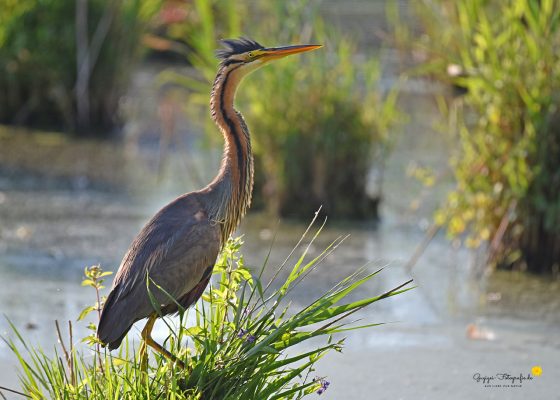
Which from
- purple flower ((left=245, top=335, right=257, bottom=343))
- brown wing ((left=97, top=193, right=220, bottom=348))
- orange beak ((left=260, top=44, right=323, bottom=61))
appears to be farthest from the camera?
orange beak ((left=260, top=44, right=323, bottom=61))

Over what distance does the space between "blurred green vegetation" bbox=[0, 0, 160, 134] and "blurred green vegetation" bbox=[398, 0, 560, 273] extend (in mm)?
4478

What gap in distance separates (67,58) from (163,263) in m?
6.67

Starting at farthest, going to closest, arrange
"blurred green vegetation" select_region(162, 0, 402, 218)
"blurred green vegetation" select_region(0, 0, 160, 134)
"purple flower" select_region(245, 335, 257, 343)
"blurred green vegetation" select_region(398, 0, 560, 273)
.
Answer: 1. "blurred green vegetation" select_region(0, 0, 160, 134)
2. "blurred green vegetation" select_region(162, 0, 402, 218)
3. "blurred green vegetation" select_region(398, 0, 560, 273)
4. "purple flower" select_region(245, 335, 257, 343)

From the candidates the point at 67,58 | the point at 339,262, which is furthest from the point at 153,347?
the point at 67,58

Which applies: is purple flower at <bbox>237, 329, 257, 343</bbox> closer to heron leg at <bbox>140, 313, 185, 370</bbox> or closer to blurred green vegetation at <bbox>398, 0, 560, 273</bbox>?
heron leg at <bbox>140, 313, 185, 370</bbox>

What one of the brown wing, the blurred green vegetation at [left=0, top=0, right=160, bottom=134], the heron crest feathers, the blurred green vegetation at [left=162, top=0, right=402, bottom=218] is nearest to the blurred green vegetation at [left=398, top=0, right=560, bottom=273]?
the blurred green vegetation at [left=162, top=0, right=402, bottom=218]

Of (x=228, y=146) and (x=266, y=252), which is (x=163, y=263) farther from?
(x=266, y=252)

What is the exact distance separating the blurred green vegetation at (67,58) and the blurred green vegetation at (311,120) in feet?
9.01

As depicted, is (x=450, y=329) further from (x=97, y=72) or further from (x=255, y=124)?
(x=97, y=72)

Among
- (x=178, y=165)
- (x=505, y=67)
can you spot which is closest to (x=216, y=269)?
(x=505, y=67)

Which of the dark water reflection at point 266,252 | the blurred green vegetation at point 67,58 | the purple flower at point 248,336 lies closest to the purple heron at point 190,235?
the purple flower at point 248,336

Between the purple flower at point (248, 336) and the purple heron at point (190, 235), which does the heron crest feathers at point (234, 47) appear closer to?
the purple heron at point (190, 235)

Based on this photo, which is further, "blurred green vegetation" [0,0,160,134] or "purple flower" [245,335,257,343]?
"blurred green vegetation" [0,0,160,134]

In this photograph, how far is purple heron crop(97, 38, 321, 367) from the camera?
393 centimetres
